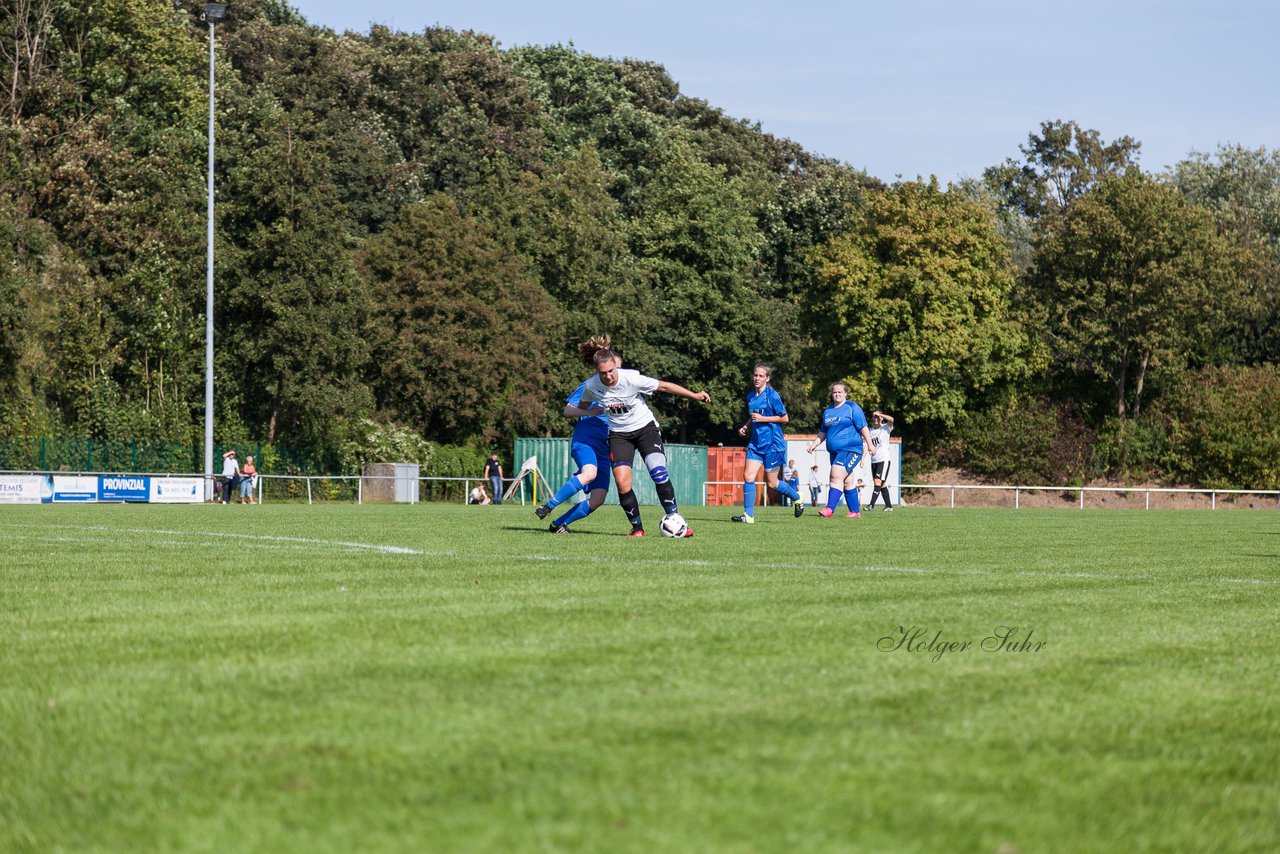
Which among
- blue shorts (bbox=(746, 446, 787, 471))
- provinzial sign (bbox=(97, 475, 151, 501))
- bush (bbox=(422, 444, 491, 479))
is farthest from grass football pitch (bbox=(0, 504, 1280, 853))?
bush (bbox=(422, 444, 491, 479))

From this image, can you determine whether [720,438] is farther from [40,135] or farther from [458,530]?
[458,530]

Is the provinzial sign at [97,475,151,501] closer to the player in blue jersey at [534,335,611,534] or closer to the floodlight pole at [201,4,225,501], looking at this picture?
the floodlight pole at [201,4,225,501]

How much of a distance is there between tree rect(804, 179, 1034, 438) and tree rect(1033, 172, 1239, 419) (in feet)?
9.28

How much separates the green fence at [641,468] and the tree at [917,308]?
13.0 metres

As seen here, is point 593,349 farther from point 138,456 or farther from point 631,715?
point 138,456

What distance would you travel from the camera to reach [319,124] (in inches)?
2200

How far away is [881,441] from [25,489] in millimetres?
21660

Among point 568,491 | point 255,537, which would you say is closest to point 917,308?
point 568,491

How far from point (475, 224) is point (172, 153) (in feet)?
38.9

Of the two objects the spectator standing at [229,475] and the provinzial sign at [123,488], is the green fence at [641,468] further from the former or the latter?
the provinzial sign at [123,488]

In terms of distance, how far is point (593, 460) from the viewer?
52.6 ft

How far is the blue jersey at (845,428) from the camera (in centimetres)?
2389

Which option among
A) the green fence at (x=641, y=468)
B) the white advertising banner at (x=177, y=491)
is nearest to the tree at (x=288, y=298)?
the green fence at (x=641, y=468)

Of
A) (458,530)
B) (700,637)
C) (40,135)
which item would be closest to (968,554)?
(458,530)
